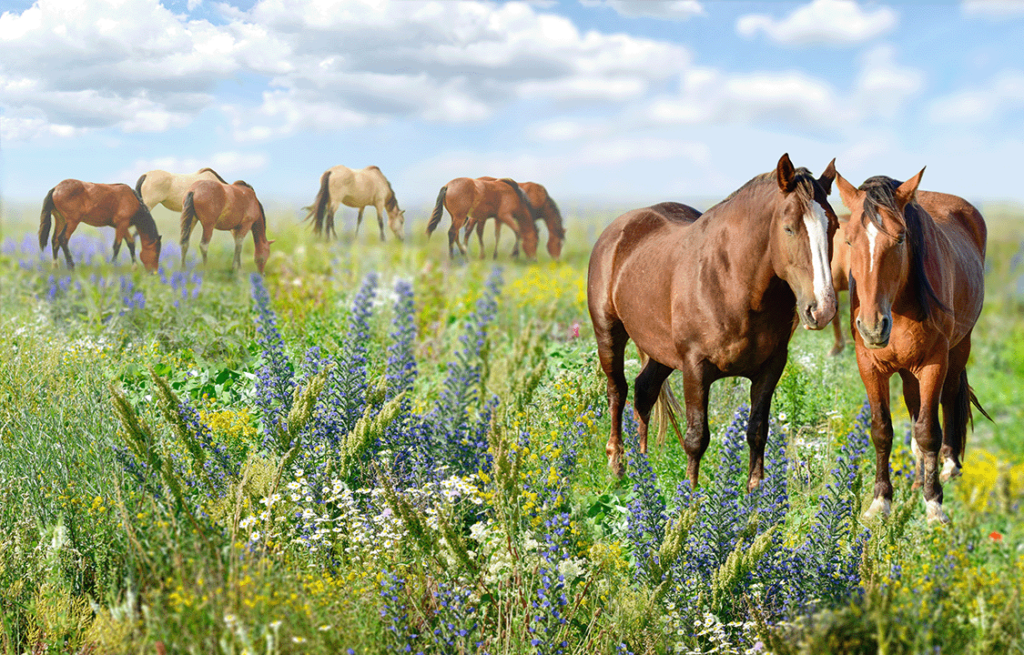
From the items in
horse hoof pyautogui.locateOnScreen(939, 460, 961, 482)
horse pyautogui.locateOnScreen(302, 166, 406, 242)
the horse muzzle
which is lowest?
horse hoof pyautogui.locateOnScreen(939, 460, 961, 482)

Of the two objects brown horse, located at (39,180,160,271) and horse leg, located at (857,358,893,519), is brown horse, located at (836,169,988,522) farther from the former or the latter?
brown horse, located at (39,180,160,271)

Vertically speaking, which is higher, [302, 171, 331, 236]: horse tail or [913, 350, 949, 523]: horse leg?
[302, 171, 331, 236]: horse tail

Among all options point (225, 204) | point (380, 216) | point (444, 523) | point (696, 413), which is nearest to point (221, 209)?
point (225, 204)

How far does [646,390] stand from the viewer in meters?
5.22

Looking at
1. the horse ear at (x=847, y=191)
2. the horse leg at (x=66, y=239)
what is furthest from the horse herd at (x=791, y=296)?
the horse leg at (x=66, y=239)

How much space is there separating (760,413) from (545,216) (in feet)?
15.7

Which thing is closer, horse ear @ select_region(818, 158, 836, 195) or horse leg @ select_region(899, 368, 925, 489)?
horse ear @ select_region(818, 158, 836, 195)

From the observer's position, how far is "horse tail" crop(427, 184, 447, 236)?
7.54 m

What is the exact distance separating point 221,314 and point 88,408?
3.03 metres

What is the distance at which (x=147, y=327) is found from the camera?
7184 millimetres

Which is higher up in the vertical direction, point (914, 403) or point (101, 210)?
point (101, 210)

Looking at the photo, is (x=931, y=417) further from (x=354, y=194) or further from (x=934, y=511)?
(x=354, y=194)

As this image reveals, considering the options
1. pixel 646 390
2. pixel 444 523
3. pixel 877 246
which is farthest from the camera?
pixel 646 390

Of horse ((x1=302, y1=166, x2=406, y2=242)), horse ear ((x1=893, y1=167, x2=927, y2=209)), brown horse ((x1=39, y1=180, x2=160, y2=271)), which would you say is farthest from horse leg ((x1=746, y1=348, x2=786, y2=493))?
brown horse ((x1=39, y1=180, x2=160, y2=271))
